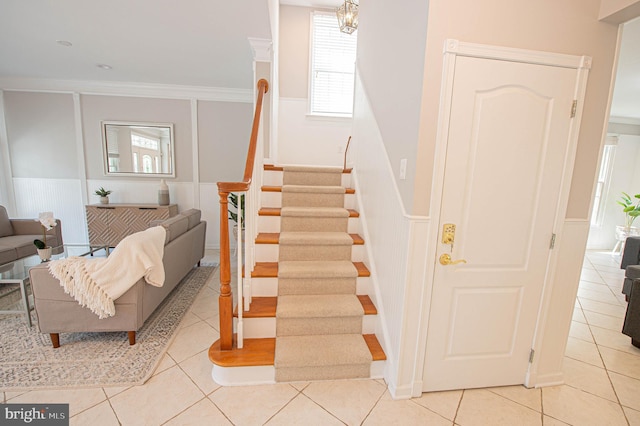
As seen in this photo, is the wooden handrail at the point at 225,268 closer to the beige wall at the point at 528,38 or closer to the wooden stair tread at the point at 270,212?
the wooden stair tread at the point at 270,212

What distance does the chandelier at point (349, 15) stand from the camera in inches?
105

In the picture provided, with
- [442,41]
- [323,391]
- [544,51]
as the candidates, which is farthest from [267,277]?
[544,51]

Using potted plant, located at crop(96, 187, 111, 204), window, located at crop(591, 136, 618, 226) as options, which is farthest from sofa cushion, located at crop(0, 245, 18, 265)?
window, located at crop(591, 136, 618, 226)

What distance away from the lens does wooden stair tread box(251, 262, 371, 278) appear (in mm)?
2035

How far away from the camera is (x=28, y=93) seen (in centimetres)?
427

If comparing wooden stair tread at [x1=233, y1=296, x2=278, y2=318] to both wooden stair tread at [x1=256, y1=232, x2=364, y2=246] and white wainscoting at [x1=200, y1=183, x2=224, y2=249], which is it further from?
white wainscoting at [x1=200, y1=183, x2=224, y2=249]

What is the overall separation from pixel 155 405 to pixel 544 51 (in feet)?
9.97

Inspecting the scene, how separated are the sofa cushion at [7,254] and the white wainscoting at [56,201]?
63.6 inches

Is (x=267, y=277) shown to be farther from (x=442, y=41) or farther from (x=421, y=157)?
(x=442, y=41)

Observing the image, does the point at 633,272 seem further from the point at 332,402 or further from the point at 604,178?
the point at 604,178

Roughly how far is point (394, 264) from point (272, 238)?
3.55 feet

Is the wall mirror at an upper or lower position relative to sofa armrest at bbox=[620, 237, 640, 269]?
upper

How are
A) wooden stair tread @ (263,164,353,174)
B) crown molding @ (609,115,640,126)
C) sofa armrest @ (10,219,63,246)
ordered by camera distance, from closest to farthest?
wooden stair tread @ (263,164,353,174) → sofa armrest @ (10,219,63,246) → crown molding @ (609,115,640,126)

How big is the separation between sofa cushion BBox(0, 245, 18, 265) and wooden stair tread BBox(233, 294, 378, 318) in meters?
3.08
